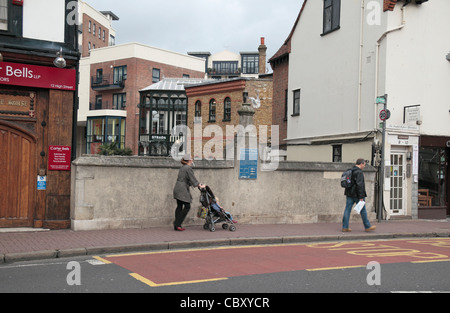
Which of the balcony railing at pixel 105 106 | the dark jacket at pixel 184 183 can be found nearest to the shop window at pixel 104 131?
the balcony railing at pixel 105 106

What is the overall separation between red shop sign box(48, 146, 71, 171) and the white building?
10086 millimetres

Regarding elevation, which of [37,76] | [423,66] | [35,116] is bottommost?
[35,116]

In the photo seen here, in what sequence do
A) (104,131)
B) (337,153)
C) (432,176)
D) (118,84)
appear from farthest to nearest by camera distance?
(118,84)
(104,131)
(337,153)
(432,176)

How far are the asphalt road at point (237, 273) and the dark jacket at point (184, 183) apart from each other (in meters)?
2.14

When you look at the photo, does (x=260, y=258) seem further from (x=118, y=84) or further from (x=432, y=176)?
(x=118, y=84)

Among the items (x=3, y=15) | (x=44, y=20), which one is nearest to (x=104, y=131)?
(x=44, y=20)

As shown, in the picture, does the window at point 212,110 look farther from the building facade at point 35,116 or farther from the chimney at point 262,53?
the building facade at point 35,116

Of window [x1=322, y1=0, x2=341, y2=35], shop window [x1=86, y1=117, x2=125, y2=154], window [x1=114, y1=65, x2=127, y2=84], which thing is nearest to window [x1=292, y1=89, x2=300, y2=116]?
window [x1=322, y1=0, x2=341, y2=35]

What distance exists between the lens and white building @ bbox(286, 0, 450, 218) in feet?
53.9

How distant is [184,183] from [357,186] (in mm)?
4629

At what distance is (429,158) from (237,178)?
27.8ft

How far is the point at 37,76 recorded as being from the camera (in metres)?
11.4

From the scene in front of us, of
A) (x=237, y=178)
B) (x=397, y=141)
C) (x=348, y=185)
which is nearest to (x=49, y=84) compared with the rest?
(x=237, y=178)

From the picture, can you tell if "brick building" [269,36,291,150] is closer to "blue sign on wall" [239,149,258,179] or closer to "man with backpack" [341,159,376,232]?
"blue sign on wall" [239,149,258,179]
